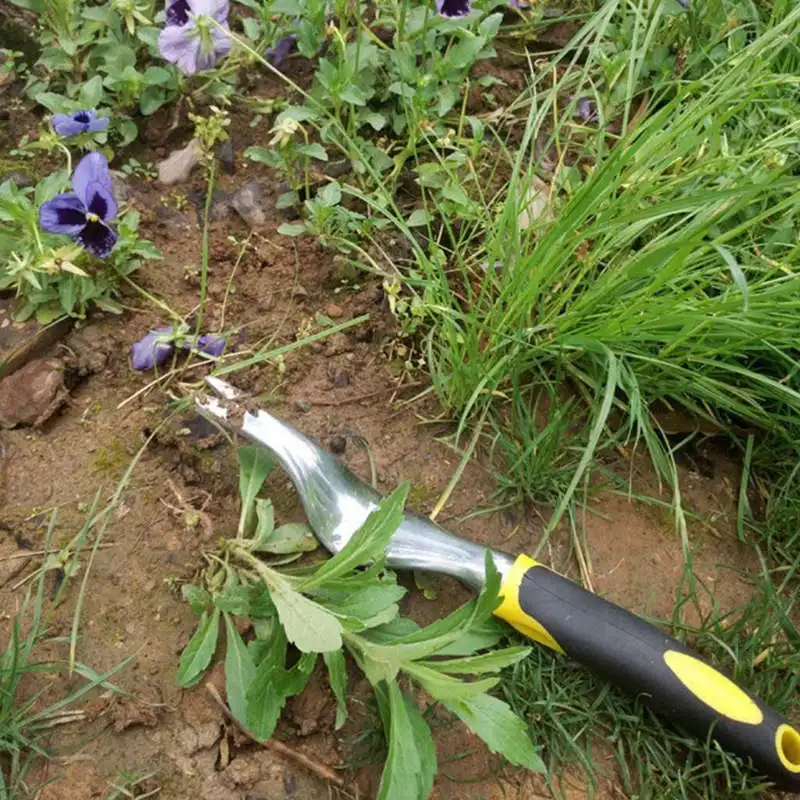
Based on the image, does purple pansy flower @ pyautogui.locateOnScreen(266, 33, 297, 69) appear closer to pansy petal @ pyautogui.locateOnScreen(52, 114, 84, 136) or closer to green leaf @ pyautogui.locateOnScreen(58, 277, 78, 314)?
pansy petal @ pyautogui.locateOnScreen(52, 114, 84, 136)

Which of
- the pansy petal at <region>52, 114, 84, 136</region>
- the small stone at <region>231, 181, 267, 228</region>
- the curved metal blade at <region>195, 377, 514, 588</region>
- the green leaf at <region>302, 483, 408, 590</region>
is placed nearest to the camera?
the green leaf at <region>302, 483, 408, 590</region>

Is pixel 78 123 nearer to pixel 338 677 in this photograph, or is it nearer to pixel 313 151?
pixel 313 151

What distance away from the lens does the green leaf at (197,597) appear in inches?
42.5

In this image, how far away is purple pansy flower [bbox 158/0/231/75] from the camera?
145 centimetres

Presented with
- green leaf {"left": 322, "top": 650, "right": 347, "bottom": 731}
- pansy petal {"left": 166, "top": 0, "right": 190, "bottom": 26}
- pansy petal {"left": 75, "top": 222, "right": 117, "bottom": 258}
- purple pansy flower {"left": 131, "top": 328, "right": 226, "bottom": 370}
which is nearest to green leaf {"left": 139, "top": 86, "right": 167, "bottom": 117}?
pansy petal {"left": 166, "top": 0, "right": 190, "bottom": 26}

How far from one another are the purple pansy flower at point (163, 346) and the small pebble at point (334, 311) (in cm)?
20

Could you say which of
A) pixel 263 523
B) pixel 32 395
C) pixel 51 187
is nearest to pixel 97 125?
pixel 51 187

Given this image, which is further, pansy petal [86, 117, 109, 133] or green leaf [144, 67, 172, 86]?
green leaf [144, 67, 172, 86]

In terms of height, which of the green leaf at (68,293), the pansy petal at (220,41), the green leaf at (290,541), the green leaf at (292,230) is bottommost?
the green leaf at (290,541)

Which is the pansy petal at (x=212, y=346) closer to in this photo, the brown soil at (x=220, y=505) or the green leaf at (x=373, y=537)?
the brown soil at (x=220, y=505)

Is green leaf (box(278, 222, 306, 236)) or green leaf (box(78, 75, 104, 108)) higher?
green leaf (box(78, 75, 104, 108))

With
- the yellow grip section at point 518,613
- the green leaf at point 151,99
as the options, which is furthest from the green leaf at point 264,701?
the green leaf at point 151,99

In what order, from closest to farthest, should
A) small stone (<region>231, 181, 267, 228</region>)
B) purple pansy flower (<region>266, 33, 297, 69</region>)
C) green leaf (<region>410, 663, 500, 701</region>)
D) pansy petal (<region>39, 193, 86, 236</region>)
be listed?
green leaf (<region>410, 663, 500, 701</region>), pansy petal (<region>39, 193, 86, 236</region>), small stone (<region>231, 181, 267, 228</region>), purple pansy flower (<region>266, 33, 297, 69</region>)

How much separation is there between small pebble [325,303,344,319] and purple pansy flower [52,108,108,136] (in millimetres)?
497
